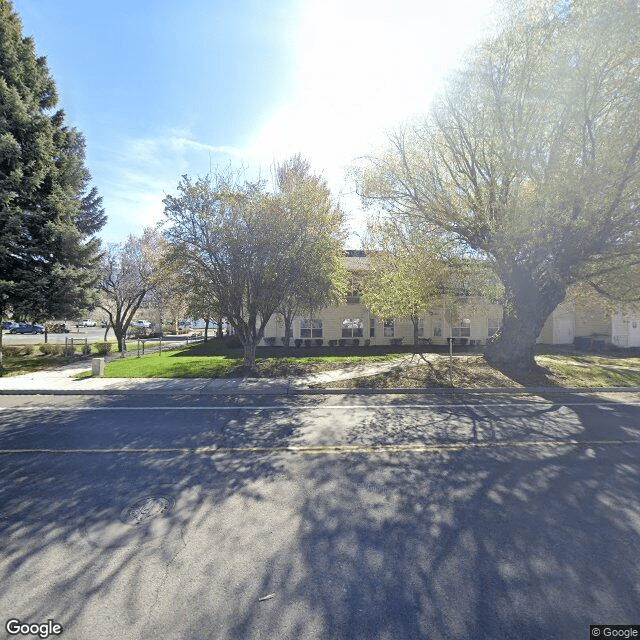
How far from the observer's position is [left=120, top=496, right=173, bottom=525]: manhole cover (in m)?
4.15

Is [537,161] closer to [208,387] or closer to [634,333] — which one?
[208,387]

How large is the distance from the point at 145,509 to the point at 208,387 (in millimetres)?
8208

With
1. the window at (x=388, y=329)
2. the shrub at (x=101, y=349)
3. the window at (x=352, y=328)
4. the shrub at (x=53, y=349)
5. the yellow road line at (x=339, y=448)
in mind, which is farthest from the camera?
the window at (x=388, y=329)

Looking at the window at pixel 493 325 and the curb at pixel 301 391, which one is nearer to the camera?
the curb at pixel 301 391

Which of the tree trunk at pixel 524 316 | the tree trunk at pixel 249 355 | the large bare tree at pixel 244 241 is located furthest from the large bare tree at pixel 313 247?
the tree trunk at pixel 524 316

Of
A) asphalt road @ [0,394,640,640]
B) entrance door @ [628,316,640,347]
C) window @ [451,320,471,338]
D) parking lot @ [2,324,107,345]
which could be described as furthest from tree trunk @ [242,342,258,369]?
entrance door @ [628,316,640,347]

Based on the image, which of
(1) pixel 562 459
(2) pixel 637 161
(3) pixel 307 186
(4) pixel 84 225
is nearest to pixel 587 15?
(2) pixel 637 161

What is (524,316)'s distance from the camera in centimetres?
1442

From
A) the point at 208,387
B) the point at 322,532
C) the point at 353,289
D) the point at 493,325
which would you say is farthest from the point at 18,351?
the point at 493,325

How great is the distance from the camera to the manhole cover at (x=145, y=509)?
13.6 ft

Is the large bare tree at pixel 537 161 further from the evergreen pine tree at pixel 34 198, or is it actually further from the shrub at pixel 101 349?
the shrub at pixel 101 349

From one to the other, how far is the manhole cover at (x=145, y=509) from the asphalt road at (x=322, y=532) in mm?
24

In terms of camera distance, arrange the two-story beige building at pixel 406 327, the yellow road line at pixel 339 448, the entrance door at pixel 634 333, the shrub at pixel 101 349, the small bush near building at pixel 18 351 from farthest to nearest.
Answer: the two-story beige building at pixel 406 327, the entrance door at pixel 634 333, the shrub at pixel 101 349, the small bush near building at pixel 18 351, the yellow road line at pixel 339 448

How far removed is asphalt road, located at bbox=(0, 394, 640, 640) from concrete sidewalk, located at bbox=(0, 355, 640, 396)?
4.07m
